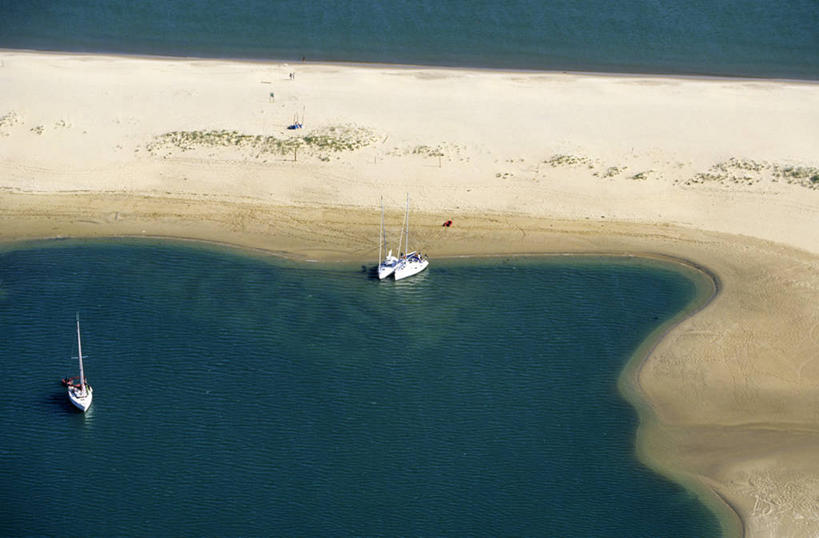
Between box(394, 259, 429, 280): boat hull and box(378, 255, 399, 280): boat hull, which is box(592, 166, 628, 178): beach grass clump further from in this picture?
box(378, 255, 399, 280): boat hull

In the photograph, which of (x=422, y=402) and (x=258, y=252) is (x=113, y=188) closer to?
(x=258, y=252)

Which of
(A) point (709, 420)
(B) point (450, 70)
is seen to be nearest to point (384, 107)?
(B) point (450, 70)

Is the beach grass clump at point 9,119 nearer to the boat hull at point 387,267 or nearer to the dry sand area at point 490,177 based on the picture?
the dry sand area at point 490,177

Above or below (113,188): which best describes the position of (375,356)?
below

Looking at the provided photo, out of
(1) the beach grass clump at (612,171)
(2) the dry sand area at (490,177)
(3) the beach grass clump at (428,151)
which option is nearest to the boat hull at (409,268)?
(2) the dry sand area at (490,177)

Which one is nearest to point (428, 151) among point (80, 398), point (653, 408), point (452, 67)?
point (452, 67)

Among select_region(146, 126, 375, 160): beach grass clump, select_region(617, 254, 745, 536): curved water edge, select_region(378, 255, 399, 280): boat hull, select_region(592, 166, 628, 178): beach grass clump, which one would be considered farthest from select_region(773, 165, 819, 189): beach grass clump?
select_region(146, 126, 375, 160): beach grass clump

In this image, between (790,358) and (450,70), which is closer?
(790,358)
